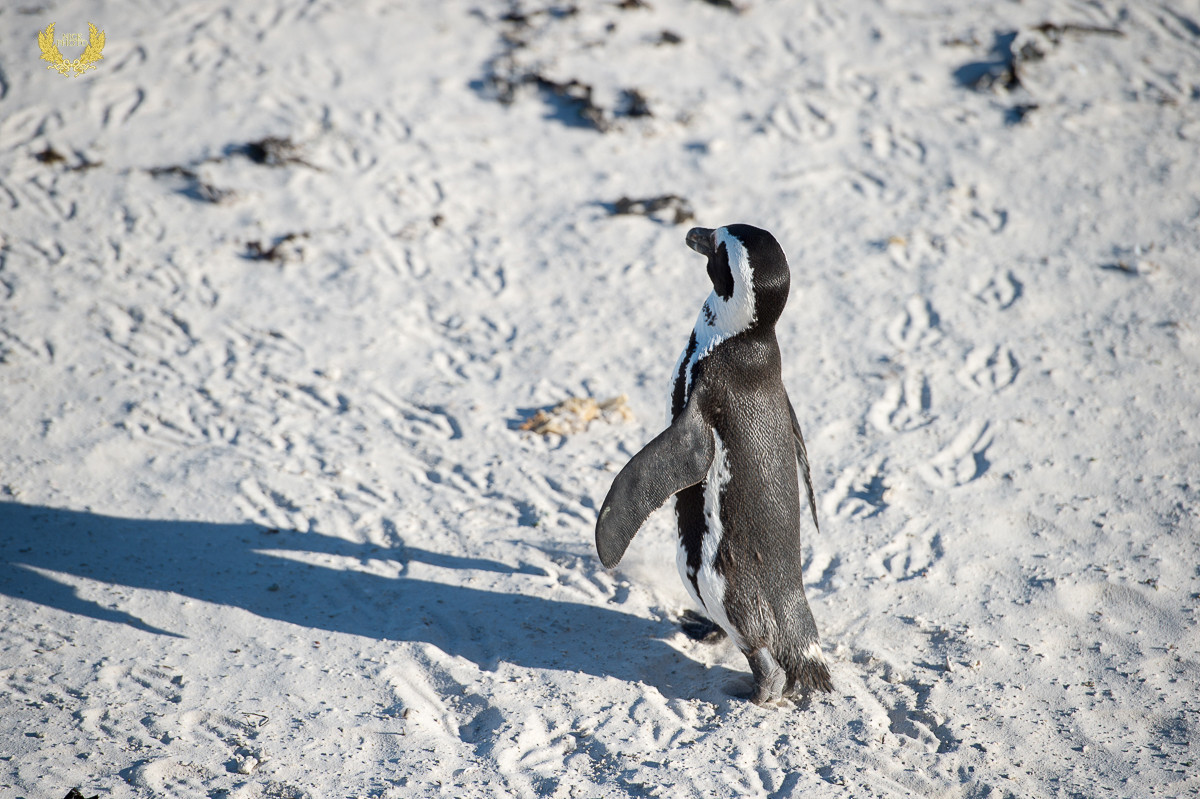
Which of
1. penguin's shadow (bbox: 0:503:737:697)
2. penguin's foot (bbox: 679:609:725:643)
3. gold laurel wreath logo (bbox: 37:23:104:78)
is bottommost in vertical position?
penguin's foot (bbox: 679:609:725:643)

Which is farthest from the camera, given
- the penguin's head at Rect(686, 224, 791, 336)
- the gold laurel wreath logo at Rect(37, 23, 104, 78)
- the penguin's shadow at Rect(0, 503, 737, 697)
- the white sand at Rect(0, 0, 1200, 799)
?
the gold laurel wreath logo at Rect(37, 23, 104, 78)

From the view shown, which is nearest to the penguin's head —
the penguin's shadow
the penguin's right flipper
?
the penguin's right flipper

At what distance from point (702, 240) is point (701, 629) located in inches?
51.3

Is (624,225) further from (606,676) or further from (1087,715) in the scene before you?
(1087,715)

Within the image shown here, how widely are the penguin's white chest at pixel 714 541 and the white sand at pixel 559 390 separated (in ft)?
0.93

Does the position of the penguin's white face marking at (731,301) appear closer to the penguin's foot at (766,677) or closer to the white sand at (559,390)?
the penguin's foot at (766,677)

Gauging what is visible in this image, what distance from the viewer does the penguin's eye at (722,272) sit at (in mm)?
2539

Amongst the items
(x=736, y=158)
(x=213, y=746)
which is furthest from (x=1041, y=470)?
(x=213, y=746)

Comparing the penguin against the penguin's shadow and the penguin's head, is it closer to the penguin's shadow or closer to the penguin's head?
the penguin's head

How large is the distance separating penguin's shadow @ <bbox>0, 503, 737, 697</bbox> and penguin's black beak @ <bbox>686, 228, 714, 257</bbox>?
1285 millimetres

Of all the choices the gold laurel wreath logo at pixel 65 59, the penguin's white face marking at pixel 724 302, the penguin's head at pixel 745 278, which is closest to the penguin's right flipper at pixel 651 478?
the penguin's white face marking at pixel 724 302

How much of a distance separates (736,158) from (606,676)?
3.74 meters

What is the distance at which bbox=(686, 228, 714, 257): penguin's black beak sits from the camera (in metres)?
2.66

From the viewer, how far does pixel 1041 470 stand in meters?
3.63
